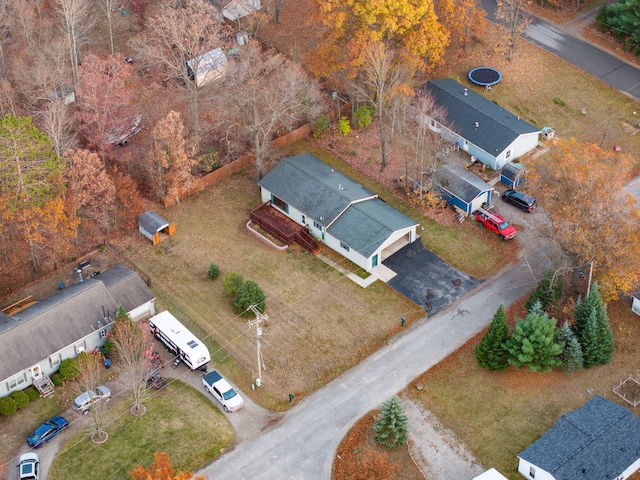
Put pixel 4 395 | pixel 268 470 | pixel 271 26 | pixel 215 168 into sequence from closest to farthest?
pixel 268 470, pixel 4 395, pixel 215 168, pixel 271 26

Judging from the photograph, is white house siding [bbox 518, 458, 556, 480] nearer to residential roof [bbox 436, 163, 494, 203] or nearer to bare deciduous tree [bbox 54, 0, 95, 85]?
residential roof [bbox 436, 163, 494, 203]

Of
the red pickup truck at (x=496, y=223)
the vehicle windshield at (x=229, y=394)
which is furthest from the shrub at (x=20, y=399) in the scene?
the red pickup truck at (x=496, y=223)

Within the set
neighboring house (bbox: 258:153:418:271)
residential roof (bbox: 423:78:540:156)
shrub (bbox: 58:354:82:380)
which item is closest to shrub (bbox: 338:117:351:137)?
neighboring house (bbox: 258:153:418:271)

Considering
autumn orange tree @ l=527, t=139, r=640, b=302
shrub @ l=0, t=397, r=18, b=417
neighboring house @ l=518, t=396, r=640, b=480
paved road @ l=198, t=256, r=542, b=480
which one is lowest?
paved road @ l=198, t=256, r=542, b=480

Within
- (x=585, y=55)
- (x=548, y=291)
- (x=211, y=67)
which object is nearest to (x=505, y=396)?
(x=548, y=291)

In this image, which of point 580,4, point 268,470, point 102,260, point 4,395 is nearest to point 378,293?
point 268,470

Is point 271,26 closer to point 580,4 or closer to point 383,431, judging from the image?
point 580,4
